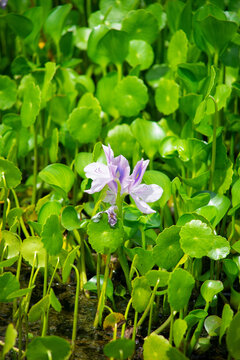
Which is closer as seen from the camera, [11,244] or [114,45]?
[11,244]

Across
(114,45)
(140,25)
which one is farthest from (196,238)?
(140,25)

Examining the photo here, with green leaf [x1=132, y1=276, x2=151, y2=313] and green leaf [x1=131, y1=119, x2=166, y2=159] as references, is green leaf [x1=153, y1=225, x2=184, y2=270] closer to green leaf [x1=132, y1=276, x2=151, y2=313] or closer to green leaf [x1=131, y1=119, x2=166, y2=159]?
green leaf [x1=132, y1=276, x2=151, y2=313]

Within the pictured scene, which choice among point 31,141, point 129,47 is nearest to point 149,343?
point 31,141

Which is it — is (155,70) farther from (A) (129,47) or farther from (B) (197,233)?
(B) (197,233)

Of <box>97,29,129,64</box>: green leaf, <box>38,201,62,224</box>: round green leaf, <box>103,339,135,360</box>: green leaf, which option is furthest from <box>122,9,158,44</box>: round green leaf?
<box>103,339,135,360</box>: green leaf

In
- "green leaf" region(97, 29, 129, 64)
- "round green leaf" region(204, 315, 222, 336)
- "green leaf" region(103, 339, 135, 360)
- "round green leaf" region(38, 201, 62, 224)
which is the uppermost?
"green leaf" region(97, 29, 129, 64)

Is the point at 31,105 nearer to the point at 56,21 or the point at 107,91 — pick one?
the point at 107,91
